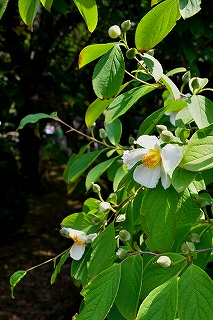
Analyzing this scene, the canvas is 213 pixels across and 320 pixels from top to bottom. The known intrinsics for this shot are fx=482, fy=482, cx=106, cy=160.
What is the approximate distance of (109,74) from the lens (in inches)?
36.2

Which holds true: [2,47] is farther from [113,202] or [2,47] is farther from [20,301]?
[113,202]

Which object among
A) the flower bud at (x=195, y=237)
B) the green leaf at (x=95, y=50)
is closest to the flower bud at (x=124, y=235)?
the flower bud at (x=195, y=237)

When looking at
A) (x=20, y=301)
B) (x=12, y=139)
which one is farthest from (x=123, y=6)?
(x=20, y=301)

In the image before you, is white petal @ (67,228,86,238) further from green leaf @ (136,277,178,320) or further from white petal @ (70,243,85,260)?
green leaf @ (136,277,178,320)

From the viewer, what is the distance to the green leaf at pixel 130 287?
2.90ft

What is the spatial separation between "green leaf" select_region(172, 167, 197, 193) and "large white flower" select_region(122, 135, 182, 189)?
0.01 m

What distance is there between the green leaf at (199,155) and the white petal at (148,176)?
8 cm

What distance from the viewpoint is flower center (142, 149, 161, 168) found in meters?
0.85

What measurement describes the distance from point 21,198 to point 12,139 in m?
0.66

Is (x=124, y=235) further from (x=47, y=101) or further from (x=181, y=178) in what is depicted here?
(x=47, y=101)

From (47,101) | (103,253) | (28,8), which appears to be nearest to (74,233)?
(103,253)

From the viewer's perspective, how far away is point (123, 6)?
357cm

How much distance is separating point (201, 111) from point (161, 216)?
0.71 ft

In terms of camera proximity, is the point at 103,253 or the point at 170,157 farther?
the point at 103,253
